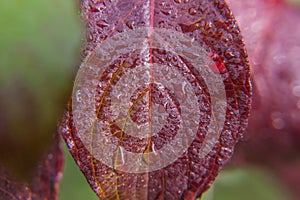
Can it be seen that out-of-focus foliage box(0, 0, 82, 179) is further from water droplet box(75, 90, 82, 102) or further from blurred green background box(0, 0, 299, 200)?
water droplet box(75, 90, 82, 102)

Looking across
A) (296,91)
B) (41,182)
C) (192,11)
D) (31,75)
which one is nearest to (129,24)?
(192,11)

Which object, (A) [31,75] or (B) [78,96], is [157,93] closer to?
(B) [78,96]

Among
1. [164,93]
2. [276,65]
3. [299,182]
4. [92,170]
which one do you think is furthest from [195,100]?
[299,182]

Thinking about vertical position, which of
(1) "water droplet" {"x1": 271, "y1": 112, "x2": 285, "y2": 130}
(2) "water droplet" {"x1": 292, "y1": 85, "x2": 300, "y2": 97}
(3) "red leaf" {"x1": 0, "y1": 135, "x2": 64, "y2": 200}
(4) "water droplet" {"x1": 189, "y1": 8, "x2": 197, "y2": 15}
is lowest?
(3) "red leaf" {"x1": 0, "y1": 135, "x2": 64, "y2": 200}

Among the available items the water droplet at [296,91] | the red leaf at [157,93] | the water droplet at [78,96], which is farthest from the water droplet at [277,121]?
the water droplet at [78,96]

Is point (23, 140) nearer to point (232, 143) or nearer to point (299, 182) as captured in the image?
point (232, 143)

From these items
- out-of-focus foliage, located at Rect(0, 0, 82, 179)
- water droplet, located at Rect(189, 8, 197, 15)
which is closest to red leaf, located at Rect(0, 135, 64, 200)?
out-of-focus foliage, located at Rect(0, 0, 82, 179)
